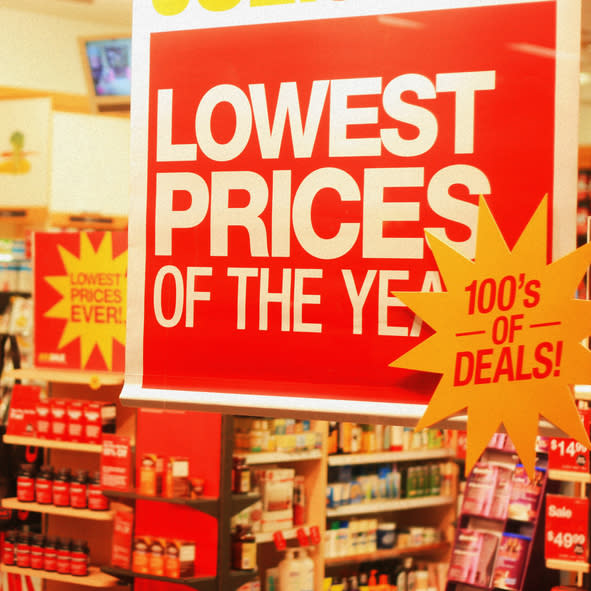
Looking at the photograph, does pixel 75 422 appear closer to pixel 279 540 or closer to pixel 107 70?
pixel 279 540

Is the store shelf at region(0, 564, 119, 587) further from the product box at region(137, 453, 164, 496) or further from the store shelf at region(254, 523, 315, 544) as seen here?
the store shelf at region(254, 523, 315, 544)

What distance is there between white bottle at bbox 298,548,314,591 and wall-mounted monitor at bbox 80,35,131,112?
3.74m

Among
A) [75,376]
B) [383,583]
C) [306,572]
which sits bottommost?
[383,583]

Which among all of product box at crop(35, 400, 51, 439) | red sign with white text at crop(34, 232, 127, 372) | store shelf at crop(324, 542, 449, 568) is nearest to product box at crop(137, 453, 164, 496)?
red sign with white text at crop(34, 232, 127, 372)

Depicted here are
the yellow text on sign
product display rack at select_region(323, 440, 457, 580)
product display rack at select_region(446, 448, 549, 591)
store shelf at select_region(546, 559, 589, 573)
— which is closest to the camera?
the yellow text on sign

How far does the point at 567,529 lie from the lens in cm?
423

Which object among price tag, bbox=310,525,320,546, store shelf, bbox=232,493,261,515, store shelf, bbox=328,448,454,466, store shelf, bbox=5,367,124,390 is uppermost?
store shelf, bbox=5,367,124,390

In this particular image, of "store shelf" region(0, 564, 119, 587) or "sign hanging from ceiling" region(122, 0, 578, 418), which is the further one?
"store shelf" region(0, 564, 119, 587)

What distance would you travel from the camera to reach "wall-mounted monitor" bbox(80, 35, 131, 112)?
7219 mm

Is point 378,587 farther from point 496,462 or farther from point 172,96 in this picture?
point 172,96

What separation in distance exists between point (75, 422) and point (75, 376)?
10.2 inches

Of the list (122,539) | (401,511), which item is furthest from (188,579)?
(401,511)

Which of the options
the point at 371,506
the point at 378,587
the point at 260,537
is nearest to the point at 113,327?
the point at 260,537

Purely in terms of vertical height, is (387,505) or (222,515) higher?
(222,515)
